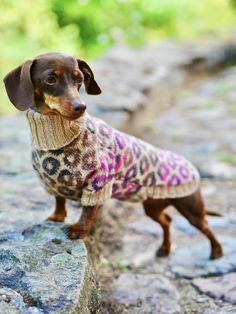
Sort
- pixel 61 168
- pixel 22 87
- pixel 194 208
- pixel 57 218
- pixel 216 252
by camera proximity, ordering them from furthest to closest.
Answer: pixel 216 252
pixel 194 208
pixel 57 218
pixel 61 168
pixel 22 87

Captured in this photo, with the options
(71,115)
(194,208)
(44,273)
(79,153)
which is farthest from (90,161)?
(194,208)

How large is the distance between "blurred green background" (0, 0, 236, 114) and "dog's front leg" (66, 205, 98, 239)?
5690mm

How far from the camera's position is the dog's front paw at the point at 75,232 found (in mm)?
2576

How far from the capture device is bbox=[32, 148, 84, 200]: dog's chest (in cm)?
247

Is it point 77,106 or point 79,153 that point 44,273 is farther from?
point 77,106

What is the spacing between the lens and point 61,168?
247cm

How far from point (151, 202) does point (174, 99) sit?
3.92 metres

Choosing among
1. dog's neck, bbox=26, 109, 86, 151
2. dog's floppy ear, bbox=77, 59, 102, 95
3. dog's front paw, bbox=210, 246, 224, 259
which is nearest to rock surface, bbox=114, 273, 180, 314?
dog's front paw, bbox=210, 246, 224, 259

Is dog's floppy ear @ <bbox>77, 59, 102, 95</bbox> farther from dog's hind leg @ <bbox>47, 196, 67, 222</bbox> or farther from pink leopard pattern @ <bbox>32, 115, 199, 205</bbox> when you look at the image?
dog's hind leg @ <bbox>47, 196, 67, 222</bbox>

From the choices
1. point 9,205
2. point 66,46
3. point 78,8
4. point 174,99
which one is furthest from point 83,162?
point 78,8

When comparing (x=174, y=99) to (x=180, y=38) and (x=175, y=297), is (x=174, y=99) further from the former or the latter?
(x=175, y=297)

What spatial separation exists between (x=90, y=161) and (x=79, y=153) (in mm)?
61

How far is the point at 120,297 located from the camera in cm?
296

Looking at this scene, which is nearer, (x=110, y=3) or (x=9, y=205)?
Answer: (x=9, y=205)
